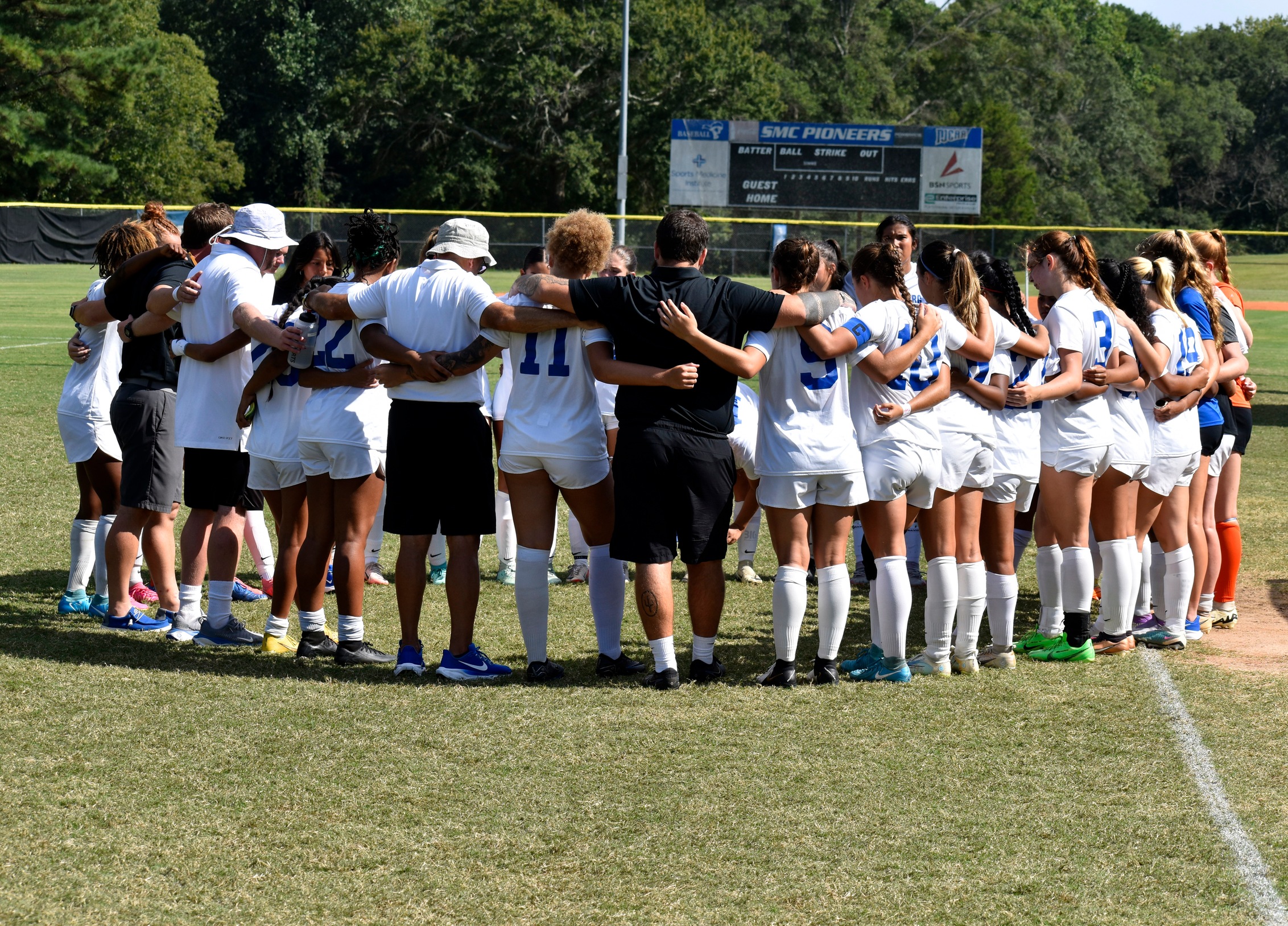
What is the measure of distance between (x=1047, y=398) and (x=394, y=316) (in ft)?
9.47

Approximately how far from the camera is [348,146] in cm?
5588

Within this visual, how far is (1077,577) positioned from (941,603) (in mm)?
714

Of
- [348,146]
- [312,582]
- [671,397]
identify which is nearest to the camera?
[671,397]

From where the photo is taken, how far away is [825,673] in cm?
567

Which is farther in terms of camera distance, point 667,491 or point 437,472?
point 437,472

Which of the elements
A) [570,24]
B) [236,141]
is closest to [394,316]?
[570,24]

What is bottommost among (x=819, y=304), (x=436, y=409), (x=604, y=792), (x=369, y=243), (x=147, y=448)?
(x=604, y=792)

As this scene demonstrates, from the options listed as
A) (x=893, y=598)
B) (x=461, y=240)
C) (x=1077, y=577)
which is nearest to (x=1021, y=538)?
(x=1077, y=577)

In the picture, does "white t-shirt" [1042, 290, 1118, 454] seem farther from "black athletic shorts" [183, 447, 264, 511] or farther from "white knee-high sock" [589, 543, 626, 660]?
"black athletic shorts" [183, 447, 264, 511]

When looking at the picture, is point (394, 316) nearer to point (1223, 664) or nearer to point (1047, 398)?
point (1047, 398)

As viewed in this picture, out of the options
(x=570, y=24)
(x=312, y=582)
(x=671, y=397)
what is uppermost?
(x=570, y=24)

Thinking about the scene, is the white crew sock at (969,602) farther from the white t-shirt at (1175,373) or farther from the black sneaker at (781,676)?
the white t-shirt at (1175,373)

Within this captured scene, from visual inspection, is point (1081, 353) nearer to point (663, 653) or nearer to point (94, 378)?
point (663, 653)

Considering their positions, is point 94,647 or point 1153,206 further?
point 1153,206
